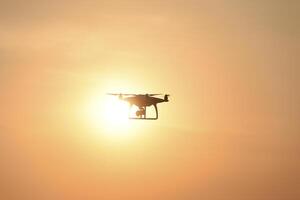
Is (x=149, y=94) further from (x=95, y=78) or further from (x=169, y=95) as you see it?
(x=95, y=78)

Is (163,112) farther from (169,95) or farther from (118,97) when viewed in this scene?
(118,97)

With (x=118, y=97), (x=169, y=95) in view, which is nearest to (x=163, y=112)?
(x=169, y=95)

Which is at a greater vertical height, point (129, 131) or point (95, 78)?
point (95, 78)

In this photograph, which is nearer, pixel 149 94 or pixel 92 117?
pixel 149 94

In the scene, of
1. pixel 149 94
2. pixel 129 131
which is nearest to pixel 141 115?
pixel 149 94

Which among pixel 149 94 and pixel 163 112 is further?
pixel 163 112

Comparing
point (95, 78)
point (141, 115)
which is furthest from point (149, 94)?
point (95, 78)

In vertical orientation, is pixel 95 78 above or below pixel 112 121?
above
